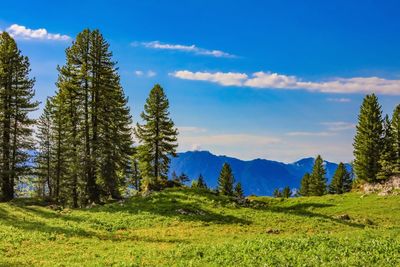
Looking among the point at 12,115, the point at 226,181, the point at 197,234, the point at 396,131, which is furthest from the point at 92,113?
the point at 226,181

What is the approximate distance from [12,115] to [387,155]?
198 ft

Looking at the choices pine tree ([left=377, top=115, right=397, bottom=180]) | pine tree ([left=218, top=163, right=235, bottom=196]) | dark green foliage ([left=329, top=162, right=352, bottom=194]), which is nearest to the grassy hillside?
pine tree ([left=377, top=115, right=397, bottom=180])

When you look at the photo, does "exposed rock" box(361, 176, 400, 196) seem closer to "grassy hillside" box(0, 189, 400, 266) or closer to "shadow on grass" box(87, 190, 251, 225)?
"grassy hillside" box(0, 189, 400, 266)

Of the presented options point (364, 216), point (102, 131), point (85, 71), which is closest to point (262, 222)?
point (364, 216)

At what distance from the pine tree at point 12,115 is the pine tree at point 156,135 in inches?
731

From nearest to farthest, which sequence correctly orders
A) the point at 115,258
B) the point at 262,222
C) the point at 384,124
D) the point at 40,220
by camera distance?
1. the point at 115,258
2. the point at 40,220
3. the point at 262,222
4. the point at 384,124

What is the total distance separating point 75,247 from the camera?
22375mm

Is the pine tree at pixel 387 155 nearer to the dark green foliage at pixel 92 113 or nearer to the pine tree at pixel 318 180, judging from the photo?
the pine tree at pixel 318 180

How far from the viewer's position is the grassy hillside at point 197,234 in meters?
17.5

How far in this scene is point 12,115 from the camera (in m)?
47.4

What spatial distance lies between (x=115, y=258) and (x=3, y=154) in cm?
3343

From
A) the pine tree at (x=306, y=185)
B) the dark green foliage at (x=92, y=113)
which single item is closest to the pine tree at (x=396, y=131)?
the pine tree at (x=306, y=185)

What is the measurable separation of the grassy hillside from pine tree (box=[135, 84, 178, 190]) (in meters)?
16.3

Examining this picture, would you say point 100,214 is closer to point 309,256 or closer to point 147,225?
point 147,225
